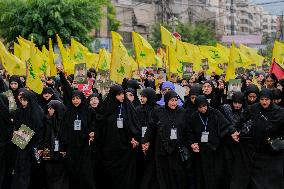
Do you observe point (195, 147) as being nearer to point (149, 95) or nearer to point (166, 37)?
point (149, 95)

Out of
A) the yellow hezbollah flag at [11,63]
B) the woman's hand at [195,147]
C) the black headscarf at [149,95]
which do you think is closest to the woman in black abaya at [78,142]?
the black headscarf at [149,95]

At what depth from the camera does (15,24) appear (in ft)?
81.3

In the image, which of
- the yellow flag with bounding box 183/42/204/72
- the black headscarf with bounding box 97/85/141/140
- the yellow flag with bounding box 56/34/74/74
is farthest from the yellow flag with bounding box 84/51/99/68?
the black headscarf with bounding box 97/85/141/140

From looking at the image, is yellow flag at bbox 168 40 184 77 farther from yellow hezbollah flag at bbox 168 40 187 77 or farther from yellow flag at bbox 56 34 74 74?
yellow flag at bbox 56 34 74 74

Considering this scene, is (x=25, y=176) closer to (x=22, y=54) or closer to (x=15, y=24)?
(x=22, y=54)

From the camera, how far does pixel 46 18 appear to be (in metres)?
24.4

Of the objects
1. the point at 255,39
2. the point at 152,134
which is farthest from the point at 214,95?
the point at 255,39

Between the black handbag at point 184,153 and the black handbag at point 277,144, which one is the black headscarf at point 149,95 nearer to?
the black handbag at point 184,153

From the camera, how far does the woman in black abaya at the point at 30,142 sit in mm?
7430

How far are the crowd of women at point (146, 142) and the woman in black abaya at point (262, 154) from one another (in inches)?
0.5

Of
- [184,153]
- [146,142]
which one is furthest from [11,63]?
[184,153]

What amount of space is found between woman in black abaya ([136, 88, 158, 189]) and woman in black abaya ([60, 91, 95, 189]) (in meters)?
0.74

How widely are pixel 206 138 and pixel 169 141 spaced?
19.4 inches

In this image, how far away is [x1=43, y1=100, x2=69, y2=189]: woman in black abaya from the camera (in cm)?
749
